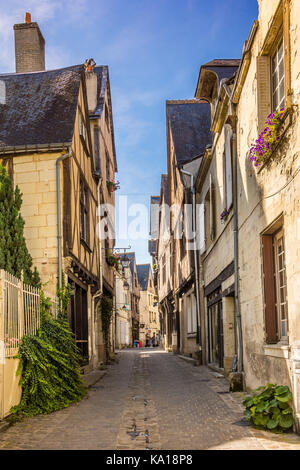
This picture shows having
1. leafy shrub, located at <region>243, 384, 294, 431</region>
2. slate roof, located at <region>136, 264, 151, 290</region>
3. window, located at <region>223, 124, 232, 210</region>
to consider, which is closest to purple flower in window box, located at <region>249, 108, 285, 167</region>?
leafy shrub, located at <region>243, 384, 294, 431</region>

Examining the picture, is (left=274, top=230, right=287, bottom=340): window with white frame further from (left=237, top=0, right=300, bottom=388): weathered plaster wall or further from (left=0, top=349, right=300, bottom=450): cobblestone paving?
(left=0, top=349, right=300, bottom=450): cobblestone paving

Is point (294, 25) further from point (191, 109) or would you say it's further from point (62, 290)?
point (191, 109)

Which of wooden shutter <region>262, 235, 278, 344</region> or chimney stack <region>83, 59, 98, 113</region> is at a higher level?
chimney stack <region>83, 59, 98, 113</region>

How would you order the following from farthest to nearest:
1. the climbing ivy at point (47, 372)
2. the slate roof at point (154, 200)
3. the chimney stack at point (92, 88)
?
the slate roof at point (154, 200)
the chimney stack at point (92, 88)
the climbing ivy at point (47, 372)

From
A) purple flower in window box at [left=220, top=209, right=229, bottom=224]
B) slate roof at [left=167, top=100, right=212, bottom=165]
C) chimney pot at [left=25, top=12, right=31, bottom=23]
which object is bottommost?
purple flower in window box at [left=220, top=209, right=229, bottom=224]

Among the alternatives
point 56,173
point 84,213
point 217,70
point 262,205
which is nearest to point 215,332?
point 84,213

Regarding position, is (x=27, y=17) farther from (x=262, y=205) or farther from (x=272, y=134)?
(x=272, y=134)

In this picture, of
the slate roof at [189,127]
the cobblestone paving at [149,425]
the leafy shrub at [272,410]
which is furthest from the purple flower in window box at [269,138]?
the slate roof at [189,127]

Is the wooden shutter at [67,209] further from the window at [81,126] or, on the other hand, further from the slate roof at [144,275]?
the slate roof at [144,275]

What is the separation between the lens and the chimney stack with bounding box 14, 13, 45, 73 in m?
14.5

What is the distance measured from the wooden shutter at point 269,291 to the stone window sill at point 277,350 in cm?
16

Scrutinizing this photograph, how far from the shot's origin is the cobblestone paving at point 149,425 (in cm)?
482

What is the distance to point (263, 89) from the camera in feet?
22.2
